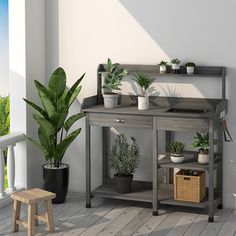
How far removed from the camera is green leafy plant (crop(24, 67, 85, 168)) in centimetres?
625

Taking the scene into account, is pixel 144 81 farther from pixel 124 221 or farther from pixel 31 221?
pixel 31 221

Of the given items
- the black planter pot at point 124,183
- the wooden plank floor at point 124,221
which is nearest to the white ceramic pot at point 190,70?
the black planter pot at point 124,183

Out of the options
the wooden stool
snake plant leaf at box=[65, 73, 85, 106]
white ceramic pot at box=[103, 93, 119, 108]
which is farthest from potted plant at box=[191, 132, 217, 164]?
the wooden stool

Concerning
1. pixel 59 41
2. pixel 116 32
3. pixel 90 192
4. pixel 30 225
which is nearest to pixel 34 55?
pixel 59 41

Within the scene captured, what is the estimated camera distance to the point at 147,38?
6.39 metres

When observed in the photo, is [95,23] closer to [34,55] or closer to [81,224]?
[34,55]

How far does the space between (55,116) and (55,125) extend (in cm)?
10

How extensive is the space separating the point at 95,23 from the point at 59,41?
1.35 ft

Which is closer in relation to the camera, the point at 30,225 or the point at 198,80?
the point at 30,225

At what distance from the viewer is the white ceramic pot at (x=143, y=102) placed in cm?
616

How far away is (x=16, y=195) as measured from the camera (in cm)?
563

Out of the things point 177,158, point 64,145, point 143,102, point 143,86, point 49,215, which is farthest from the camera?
point 64,145

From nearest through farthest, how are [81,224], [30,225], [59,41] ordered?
[30,225] → [81,224] → [59,41]

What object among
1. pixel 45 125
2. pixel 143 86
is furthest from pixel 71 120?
pixel 143 86
